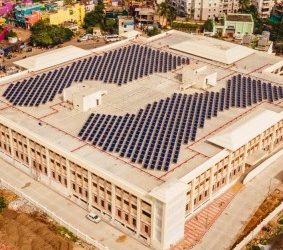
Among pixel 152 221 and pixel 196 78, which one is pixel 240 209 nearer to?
pixel 152 221

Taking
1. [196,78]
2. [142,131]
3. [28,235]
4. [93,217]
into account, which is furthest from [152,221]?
[196,78]

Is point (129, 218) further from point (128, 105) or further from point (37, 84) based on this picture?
point (37, 84)

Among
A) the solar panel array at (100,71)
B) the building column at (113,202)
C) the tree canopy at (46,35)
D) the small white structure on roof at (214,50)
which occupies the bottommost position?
the building column at (113,202)

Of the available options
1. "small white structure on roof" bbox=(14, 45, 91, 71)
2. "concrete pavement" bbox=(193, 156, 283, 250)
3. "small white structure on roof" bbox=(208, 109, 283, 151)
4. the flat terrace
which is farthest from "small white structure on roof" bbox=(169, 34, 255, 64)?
"concrete pavement" bbox=(193, 156, 283, 250)

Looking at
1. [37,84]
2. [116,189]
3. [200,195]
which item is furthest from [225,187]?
[37,84]

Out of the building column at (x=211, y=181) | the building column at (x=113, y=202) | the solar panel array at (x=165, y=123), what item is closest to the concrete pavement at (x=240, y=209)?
the building column at (x=211, y=181)

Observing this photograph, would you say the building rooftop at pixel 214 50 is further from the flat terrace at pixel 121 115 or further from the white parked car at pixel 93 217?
the white parked car at pixel 93 217

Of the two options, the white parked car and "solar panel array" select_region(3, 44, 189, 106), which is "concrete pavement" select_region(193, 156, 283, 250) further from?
"solar panel array" select_region(3, 44, 189, 106)

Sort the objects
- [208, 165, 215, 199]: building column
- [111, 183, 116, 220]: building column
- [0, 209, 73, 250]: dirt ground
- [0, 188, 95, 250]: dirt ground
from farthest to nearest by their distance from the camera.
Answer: [208, 165, 215, 199]: building column
[111, 183, 116, 220]: building column
[0, 188, 95, 250]: dirt ground
[0, 209, 73, 250]: dirt ground

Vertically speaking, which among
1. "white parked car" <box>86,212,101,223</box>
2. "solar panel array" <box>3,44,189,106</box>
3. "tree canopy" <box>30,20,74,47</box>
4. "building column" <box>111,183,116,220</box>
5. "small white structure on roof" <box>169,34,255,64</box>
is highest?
"small white structure on roof" <box>169,34,255,64</box>
